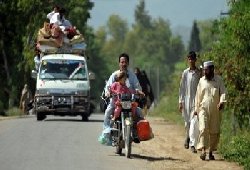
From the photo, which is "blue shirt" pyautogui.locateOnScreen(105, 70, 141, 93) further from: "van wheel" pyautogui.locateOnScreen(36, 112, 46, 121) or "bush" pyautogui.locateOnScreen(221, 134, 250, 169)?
"van wheel" pyautogui.locateOnScreen(36, 112, 46, 121)

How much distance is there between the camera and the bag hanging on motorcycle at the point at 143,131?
1697 cm

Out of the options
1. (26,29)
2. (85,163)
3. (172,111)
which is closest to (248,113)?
(85,163)

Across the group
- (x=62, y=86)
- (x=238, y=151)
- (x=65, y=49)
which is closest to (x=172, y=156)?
(x=238, y=151)

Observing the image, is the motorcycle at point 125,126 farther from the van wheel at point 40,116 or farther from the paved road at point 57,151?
the van wheel at point 40,116

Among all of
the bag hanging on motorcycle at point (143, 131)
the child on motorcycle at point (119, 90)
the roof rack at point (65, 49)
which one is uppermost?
the roof rack at point (65, 49)

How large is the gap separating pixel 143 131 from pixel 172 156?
1.19 meters

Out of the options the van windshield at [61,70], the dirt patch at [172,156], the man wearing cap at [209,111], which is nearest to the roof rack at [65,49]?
the van windshield at [61,70]

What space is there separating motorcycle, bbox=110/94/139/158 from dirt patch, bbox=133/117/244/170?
458mm

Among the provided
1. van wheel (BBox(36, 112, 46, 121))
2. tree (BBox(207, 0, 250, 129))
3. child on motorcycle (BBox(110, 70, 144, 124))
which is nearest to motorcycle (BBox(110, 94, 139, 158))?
child on motorcycle (BBox(110, 70, 144, 124))

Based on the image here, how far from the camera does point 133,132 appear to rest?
56.2 ft

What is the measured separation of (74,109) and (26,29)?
29.3 m

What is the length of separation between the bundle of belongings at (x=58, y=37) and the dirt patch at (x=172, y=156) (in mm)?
8589

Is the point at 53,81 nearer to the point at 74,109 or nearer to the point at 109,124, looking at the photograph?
the point at 74,109

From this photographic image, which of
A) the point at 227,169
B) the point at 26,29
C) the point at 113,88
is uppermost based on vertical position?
the point at 26,29
